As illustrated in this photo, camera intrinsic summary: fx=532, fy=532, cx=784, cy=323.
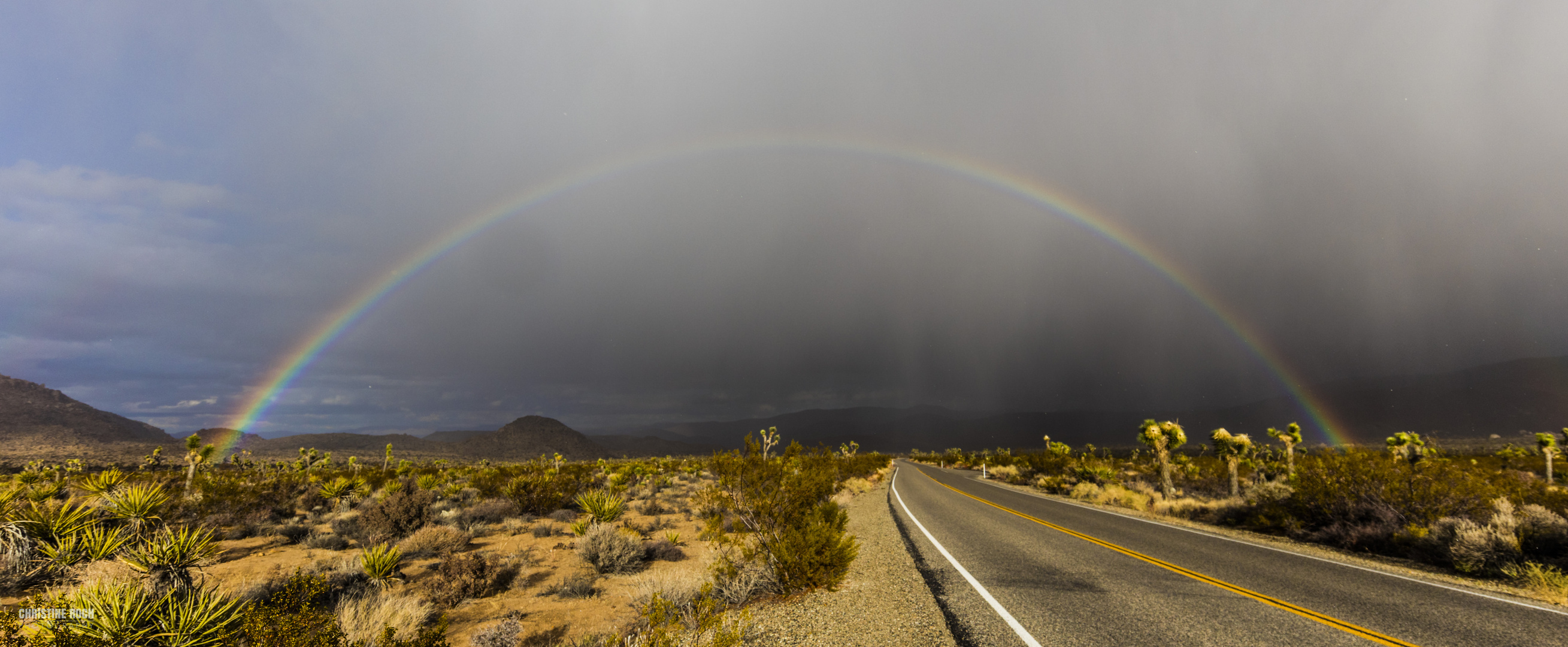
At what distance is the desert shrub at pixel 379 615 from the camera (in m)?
6.42

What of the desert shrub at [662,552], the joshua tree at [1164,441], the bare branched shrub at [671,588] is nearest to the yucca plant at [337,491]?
the desert shrub at [662,552]

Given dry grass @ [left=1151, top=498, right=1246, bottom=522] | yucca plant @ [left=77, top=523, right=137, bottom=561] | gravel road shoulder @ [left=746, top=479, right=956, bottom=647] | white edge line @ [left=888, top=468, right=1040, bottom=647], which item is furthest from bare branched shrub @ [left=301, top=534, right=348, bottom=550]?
dry grass @ [left=1151, top=498, right=1246, bottom=522]

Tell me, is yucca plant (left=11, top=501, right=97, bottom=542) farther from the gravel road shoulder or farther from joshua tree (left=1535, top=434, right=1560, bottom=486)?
joshua tree (left=1535, top=434, right=1560, bottom=486)

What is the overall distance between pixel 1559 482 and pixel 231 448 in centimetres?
19929

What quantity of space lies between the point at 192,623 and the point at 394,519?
10.1 m

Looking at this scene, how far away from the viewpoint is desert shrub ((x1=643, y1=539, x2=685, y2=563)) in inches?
482

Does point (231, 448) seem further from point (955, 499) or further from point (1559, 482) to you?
point (1559, 482)

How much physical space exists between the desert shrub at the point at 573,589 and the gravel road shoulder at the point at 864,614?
364 cm

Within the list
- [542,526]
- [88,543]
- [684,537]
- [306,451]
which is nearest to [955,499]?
[684,537]

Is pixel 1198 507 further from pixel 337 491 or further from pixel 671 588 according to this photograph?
pixel 337 491

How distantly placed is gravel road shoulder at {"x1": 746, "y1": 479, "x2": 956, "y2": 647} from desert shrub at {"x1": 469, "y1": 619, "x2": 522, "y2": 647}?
3130 mm

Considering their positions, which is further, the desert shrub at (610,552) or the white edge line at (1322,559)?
the desert shrub at (610,552)

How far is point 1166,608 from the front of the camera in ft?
23.1

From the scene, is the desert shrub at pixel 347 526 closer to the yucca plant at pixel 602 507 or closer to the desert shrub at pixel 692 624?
the yucca plant at pixel 602 507
